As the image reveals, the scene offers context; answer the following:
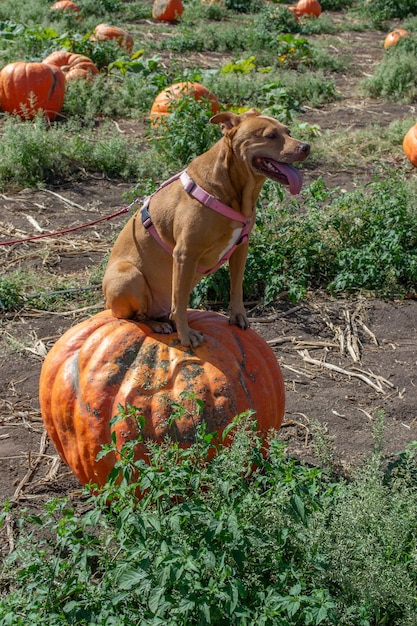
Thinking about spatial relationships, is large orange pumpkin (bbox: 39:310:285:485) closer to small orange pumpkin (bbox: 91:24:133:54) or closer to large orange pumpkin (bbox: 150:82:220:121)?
large orange pumpkin (bbox: 150:82:220:121)

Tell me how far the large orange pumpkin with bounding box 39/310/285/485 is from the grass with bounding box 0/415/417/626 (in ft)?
2.29

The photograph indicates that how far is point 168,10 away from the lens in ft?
65.6

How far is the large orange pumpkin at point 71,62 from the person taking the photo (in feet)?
41.5

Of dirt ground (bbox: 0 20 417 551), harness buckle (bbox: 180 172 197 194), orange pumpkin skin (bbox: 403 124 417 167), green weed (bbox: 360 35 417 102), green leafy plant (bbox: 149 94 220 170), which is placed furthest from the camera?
green weed (bbox: 360 35 417 102)

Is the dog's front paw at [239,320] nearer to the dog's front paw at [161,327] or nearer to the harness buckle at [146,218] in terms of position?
the dog's front paw at [161,327]

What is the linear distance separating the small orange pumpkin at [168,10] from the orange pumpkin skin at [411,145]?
1172 centimetres

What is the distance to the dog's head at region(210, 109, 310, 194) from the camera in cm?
388

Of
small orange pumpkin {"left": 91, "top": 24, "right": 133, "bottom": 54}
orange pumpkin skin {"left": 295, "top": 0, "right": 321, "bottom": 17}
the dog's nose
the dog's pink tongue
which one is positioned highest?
the dog's nose

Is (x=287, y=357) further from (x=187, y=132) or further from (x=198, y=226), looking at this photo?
(x=187, y=132)

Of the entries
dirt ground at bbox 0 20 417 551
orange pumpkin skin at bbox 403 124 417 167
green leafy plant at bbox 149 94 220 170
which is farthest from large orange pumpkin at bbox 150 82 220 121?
orange pumpkin skin at bbox 403 124 417 167

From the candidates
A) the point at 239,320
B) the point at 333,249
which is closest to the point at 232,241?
the point at 239,320

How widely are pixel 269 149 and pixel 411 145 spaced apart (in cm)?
639

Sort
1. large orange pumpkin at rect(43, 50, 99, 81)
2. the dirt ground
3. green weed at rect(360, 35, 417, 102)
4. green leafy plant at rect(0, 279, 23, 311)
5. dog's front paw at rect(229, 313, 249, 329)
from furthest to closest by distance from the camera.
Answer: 1. green weed at rect(360, 35, 417, 102)
2. large orange pumpkin at rect(43, 50, 99, 81)
3. green leafy plant at rect(0, 279, 23, 311)
4. the dirt ground
5. dog's front paw at rect(229, 313, 249, 329)

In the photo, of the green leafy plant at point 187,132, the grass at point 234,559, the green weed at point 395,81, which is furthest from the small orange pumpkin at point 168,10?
the grass at point 234,559
